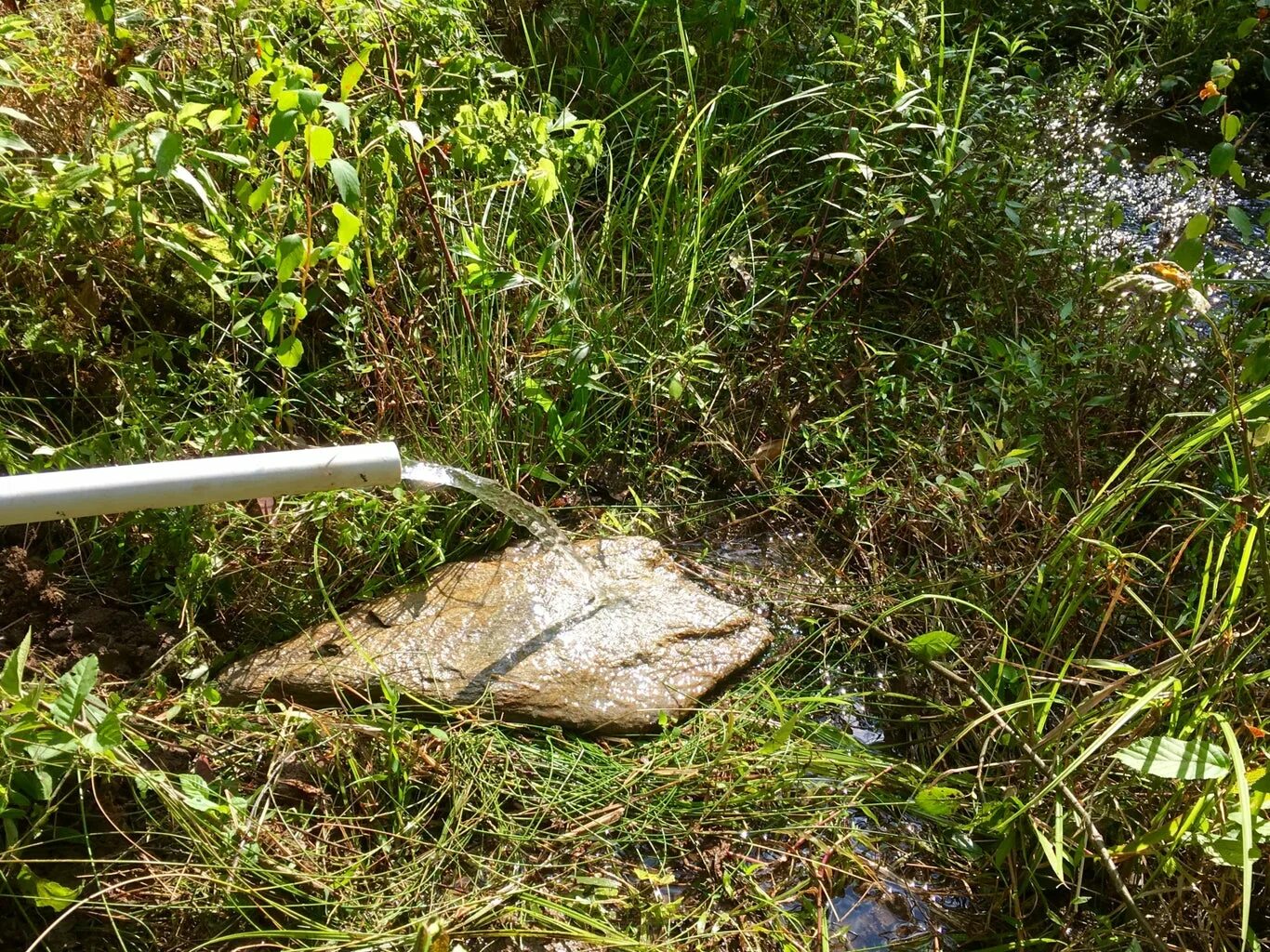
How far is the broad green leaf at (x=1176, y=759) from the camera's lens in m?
1.69

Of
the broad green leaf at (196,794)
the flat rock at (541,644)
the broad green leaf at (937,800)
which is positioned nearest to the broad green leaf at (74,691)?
the broad green leaf at (196,794)

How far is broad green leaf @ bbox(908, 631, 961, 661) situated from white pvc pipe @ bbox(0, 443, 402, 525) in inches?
44.8

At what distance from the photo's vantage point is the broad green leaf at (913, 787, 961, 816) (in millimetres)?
2014

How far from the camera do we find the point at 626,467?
2.81m

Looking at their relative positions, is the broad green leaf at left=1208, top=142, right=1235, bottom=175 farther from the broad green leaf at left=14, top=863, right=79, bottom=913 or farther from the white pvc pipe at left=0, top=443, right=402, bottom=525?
the broad green leaf at left=14, top=863, right=79, bottom=913

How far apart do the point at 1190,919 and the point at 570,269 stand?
6.91 ft

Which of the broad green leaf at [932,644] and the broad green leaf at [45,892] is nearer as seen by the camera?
the broad green leaf at [45,892]

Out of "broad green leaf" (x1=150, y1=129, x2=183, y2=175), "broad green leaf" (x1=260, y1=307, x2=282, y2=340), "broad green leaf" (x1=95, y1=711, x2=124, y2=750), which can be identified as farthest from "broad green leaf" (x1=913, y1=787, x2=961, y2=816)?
"broad green leaf" (x1=150, y1=129, x2=183, y2=175)

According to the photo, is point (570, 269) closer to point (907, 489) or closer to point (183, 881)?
point (907, 489)

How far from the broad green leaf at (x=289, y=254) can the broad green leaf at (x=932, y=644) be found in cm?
149

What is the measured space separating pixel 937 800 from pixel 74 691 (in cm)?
162

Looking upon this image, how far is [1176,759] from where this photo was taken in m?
1.72

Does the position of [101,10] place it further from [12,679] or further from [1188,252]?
[1188,252]

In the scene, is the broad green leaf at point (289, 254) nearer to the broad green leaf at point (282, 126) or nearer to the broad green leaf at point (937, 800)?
the broad green leaf at point (282, 126)
